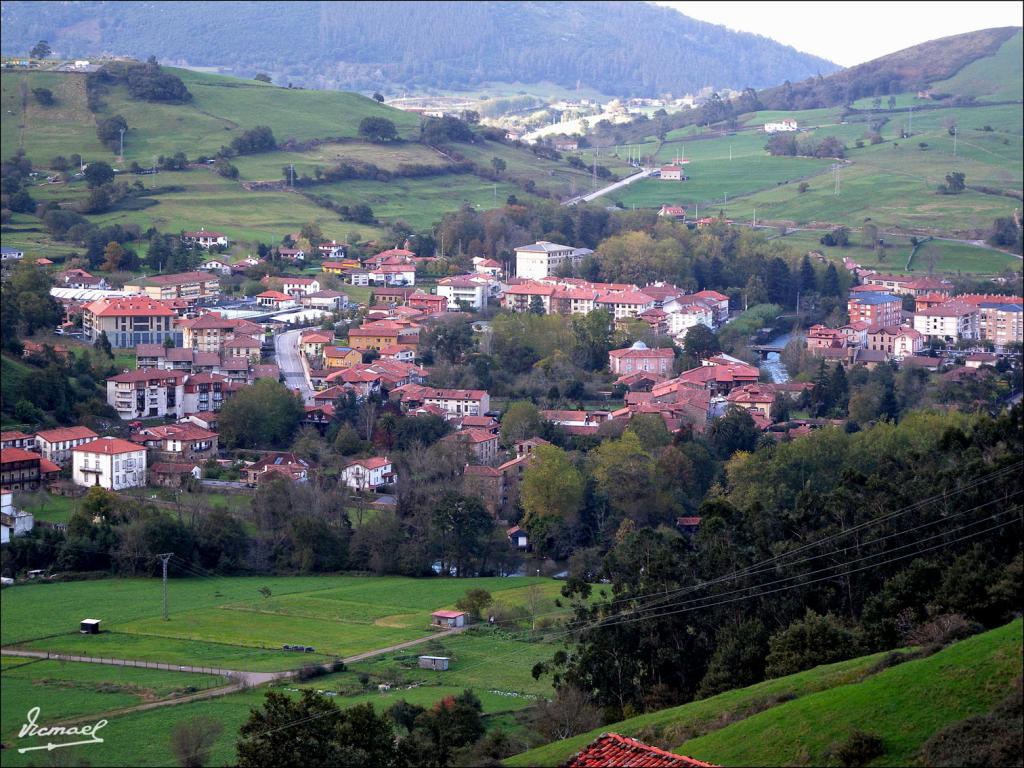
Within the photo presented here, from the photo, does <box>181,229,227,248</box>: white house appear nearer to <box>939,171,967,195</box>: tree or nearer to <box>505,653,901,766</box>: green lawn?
<box>939,171,967,195</box>: tree

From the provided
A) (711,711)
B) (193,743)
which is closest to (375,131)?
(193,743)

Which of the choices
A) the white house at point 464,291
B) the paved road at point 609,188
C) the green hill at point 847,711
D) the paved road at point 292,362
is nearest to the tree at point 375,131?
the paved road at point 609,188

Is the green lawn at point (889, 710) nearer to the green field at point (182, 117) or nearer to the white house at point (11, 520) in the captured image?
the white house at point (11, 520)

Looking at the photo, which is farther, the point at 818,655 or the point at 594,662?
the point at 594,662

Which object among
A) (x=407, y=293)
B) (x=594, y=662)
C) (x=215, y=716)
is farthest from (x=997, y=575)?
(x=407, y=293)

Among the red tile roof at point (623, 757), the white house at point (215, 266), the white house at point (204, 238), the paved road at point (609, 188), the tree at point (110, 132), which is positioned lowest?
the white house at point (215, 266)

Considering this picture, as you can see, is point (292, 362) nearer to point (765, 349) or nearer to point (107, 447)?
point (107, 447)

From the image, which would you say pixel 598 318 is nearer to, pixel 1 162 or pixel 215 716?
pixel 1 162
